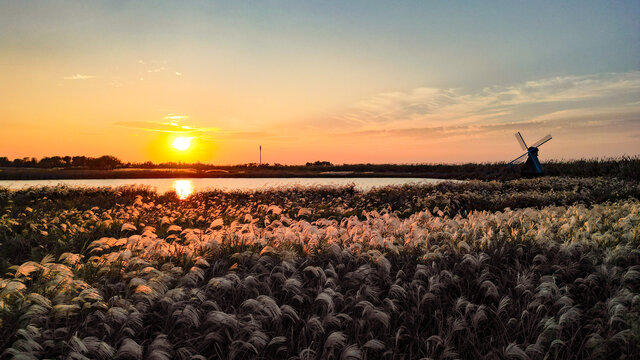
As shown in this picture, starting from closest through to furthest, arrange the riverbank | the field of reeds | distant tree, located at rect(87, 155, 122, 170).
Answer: the field of reeds, the riverbank, distant tree, located at rect(87, 155, 122, 170)

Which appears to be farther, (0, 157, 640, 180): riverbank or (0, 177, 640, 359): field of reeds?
(0, 157, 640, 180): riverbank

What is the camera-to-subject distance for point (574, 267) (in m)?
6.62

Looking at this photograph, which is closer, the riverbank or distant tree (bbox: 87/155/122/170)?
the riverbank

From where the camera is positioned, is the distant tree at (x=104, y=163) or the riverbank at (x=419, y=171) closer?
the riverbank at (x=419, y=171)

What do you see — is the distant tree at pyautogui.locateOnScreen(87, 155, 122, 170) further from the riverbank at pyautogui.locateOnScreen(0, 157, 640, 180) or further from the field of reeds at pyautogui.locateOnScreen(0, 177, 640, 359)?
the field of reeds at pyautogui.locateOnScreen(0, 177, 640, 359)

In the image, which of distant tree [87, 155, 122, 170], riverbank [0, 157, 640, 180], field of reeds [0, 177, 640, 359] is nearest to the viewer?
field of reeds [0, 177, 640, 359]

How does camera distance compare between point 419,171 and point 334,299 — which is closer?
point 334,299

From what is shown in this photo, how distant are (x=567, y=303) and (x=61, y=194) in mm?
23685

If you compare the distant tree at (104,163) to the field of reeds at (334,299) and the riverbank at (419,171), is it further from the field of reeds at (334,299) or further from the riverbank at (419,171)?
the field of reeds at (334,299)

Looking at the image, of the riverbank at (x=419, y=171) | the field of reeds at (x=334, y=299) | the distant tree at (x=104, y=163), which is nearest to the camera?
the field of reeds at (x=334, y=299)

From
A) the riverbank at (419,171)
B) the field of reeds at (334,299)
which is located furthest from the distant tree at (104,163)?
the field of reeds at (334,299)

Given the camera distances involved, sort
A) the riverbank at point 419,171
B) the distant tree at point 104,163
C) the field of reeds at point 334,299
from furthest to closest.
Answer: the distant tree at point 104,163, the riverbank at point 419,171, the field of reeds at point 334,299

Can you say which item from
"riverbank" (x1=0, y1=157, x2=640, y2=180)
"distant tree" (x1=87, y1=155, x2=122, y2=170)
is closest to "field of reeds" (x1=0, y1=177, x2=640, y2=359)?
"riverbank" (x1=0, y1=157, x2=640, y2=180)

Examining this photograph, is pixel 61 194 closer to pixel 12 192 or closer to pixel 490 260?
pixel 12 192
